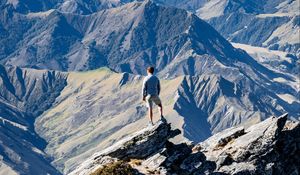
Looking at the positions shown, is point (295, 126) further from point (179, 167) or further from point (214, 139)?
point (179, 167)

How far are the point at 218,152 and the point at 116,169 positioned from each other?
12.3 m

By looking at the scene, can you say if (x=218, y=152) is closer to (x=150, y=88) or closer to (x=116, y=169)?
(x=150, y=88)

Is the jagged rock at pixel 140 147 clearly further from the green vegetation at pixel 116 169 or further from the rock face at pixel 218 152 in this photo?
the green vegetation at pixel 116 169

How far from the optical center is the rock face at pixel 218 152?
6047 centimetres

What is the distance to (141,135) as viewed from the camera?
2416 inches

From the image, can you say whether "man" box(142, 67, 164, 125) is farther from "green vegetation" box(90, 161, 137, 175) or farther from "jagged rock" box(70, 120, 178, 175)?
"green vegetation" box(90, 161, 137, 175)

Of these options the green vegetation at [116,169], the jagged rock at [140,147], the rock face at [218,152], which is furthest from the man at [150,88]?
the green vegetation at [116,169]

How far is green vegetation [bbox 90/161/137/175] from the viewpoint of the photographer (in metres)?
56.8

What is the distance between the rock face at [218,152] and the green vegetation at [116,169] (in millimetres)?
1276

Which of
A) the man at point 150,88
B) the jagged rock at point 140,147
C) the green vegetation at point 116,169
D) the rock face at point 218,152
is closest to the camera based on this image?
the green vegetation at point 116,169

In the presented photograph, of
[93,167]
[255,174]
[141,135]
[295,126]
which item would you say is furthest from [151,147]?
[295,126]

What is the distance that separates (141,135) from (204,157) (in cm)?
578

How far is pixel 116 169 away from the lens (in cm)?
5700

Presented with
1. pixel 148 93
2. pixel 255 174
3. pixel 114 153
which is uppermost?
pixel 148 93
